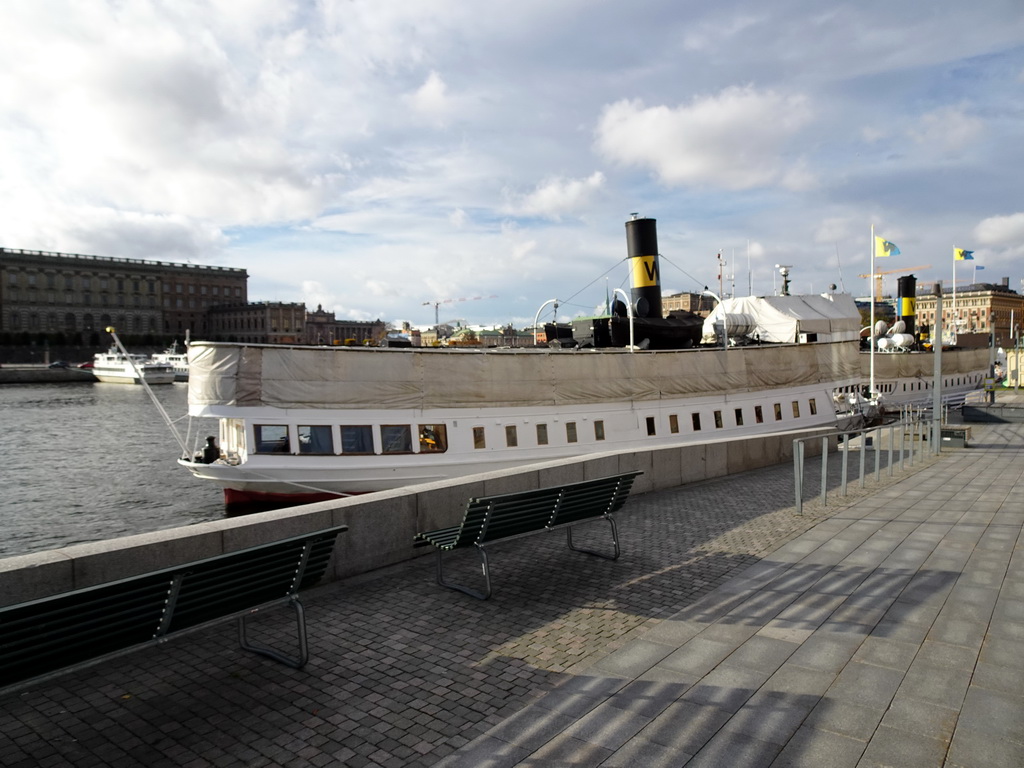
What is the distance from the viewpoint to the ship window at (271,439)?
19500 millimetres

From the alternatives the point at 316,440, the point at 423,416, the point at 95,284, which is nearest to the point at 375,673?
the point at 316,440

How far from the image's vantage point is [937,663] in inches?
227

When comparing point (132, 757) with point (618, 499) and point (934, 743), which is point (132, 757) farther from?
point (618, 499)

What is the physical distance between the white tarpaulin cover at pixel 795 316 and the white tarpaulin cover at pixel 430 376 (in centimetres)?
1605

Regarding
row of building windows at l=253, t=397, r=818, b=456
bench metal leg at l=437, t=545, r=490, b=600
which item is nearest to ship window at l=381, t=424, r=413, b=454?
row of building windows at l=253, t=397, r=818, b=456

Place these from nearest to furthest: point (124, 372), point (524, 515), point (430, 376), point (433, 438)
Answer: point (524, 515) → point (430, 376) → point (433, 438) → point (124, 372)

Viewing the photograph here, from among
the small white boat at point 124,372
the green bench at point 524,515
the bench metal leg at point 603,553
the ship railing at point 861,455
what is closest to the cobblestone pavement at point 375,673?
the bench metal leg at point 603,553

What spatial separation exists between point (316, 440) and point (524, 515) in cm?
1306

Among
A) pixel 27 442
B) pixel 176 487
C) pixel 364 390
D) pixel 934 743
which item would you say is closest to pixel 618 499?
pixel 934 743

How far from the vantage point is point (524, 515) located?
787 cm

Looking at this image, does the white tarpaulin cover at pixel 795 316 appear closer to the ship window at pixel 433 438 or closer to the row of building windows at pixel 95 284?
the ship window at pixel 433 438

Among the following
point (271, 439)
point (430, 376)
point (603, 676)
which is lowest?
point (603, 676)

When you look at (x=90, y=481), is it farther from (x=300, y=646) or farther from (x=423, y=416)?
(x=300, y=646)

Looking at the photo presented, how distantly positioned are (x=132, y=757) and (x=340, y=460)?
15354mm
